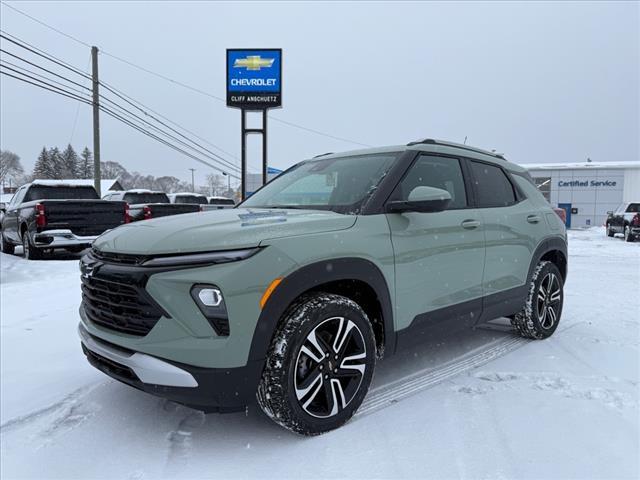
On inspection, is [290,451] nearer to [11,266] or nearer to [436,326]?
[436,326]

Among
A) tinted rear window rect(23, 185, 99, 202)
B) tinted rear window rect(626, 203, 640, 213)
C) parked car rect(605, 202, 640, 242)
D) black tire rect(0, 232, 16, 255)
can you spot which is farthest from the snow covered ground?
tinted rear window rect(626, 203, 640, 213)

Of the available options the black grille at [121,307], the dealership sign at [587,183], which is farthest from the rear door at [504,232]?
the dealership sign at [587,183]

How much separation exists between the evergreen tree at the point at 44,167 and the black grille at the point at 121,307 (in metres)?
101

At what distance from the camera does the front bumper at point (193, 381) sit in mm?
2256

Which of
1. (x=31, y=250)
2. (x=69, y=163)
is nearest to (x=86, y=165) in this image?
(x=69, y=163)

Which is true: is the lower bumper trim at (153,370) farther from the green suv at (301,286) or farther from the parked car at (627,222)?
the parked car at (627,222)

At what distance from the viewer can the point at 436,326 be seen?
3.31m

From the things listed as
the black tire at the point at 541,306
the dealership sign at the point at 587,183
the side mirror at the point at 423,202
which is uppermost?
the dealership sign at the point at 587,183

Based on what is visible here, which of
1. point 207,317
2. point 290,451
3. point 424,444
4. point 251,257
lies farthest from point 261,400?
point 424,444

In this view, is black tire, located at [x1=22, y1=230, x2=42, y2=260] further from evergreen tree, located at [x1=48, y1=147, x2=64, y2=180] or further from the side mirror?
evergreen tree, located at [x1=48, y1=147, x2=64, y2=180]

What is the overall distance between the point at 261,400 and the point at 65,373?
202 centimetres

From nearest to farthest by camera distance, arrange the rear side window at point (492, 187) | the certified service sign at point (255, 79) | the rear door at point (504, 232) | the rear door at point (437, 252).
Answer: the rear door at point (437, 252)
the rear door at point (504, 232)
the rear side window at point (492, 187)
the certified service sign at point (255, 79)

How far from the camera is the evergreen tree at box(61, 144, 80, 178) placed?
93125mm

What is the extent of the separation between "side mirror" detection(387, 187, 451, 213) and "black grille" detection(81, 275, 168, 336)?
160cm
